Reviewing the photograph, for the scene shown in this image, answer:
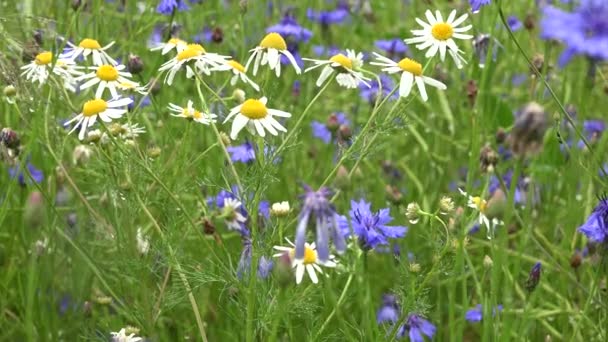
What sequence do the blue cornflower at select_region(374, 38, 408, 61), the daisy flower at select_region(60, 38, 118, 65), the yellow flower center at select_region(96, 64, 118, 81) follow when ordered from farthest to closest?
1. the blue cornflower at select_region(374, 38, 408, 61)
2. the daisy flower at select_region(60, 38, 118, 65)
3. the yellow flower center at select_region(96, 64, 118, 81)

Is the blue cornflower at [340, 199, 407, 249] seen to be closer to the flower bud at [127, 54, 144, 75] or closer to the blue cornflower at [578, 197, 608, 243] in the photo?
the blue cornflower at [578, 197, 608, 243]

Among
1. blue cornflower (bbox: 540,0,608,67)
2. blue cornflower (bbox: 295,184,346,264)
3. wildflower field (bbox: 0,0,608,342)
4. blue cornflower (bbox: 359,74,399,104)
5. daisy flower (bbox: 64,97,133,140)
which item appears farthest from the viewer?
blue cornflower (bbox: 359,74,399,104)

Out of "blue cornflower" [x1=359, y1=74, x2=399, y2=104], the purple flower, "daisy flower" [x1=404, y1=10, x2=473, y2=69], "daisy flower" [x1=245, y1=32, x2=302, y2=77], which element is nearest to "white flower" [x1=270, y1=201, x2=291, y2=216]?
"daisy flower" [x1=245, y1=32, x2=302, y2=77]

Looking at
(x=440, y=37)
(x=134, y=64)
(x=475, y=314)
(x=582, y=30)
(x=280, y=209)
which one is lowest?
(x=475, y=314)

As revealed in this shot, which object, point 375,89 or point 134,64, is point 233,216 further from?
point 375,89

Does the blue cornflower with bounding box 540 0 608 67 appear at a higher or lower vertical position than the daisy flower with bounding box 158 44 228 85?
higher

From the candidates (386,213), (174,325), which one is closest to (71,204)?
(174,325)

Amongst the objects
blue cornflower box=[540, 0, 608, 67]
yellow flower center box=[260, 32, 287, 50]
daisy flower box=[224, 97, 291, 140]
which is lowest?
daisy flower box=[224, 97, 291, 140]

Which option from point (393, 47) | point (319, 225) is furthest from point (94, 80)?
point (393, 47)
